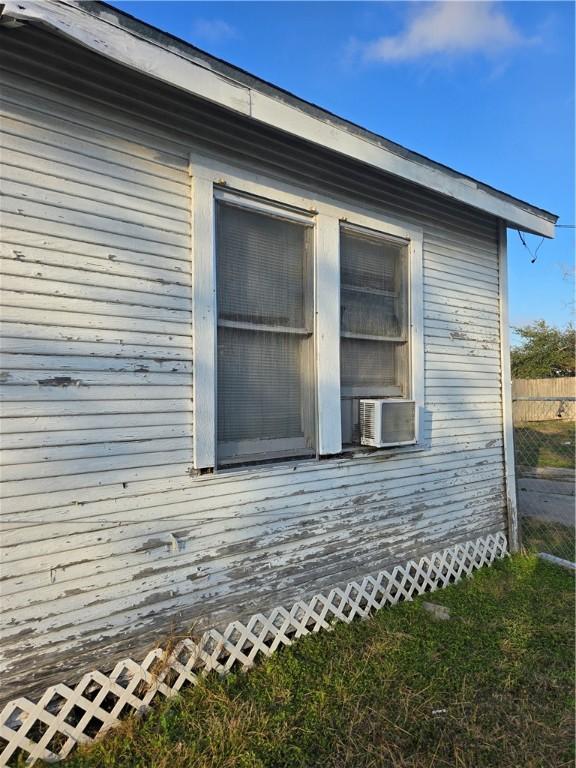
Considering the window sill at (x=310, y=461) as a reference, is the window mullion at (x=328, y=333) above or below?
above

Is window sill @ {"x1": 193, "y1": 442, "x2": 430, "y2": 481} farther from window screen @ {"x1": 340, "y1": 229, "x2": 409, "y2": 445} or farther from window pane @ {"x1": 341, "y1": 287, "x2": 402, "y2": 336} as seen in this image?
window pane @ {"x1": 341, "y1": 287, "x2": 402, "y2": 336}

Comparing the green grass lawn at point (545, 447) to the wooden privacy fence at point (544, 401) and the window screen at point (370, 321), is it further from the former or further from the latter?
the window screen at point (370, 321)

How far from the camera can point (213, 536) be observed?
118 inches

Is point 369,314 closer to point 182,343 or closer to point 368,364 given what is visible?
point 368,364

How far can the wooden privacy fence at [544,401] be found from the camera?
5.84 m

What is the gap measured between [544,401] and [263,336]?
5475mm

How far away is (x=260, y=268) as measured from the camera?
3.38m

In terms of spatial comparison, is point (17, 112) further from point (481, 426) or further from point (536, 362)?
point (536, 362)

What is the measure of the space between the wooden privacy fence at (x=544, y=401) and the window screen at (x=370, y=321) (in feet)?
7.04

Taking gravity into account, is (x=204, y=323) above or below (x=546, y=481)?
above

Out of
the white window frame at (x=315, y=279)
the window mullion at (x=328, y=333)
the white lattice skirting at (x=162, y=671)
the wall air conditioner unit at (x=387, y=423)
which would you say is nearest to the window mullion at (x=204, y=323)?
the white window frame at (x=315, y=279)

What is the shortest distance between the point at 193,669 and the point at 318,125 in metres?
3.48

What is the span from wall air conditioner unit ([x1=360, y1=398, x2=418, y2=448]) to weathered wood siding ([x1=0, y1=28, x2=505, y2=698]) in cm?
43

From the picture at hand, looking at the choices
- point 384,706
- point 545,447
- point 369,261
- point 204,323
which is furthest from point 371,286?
point 545,447
